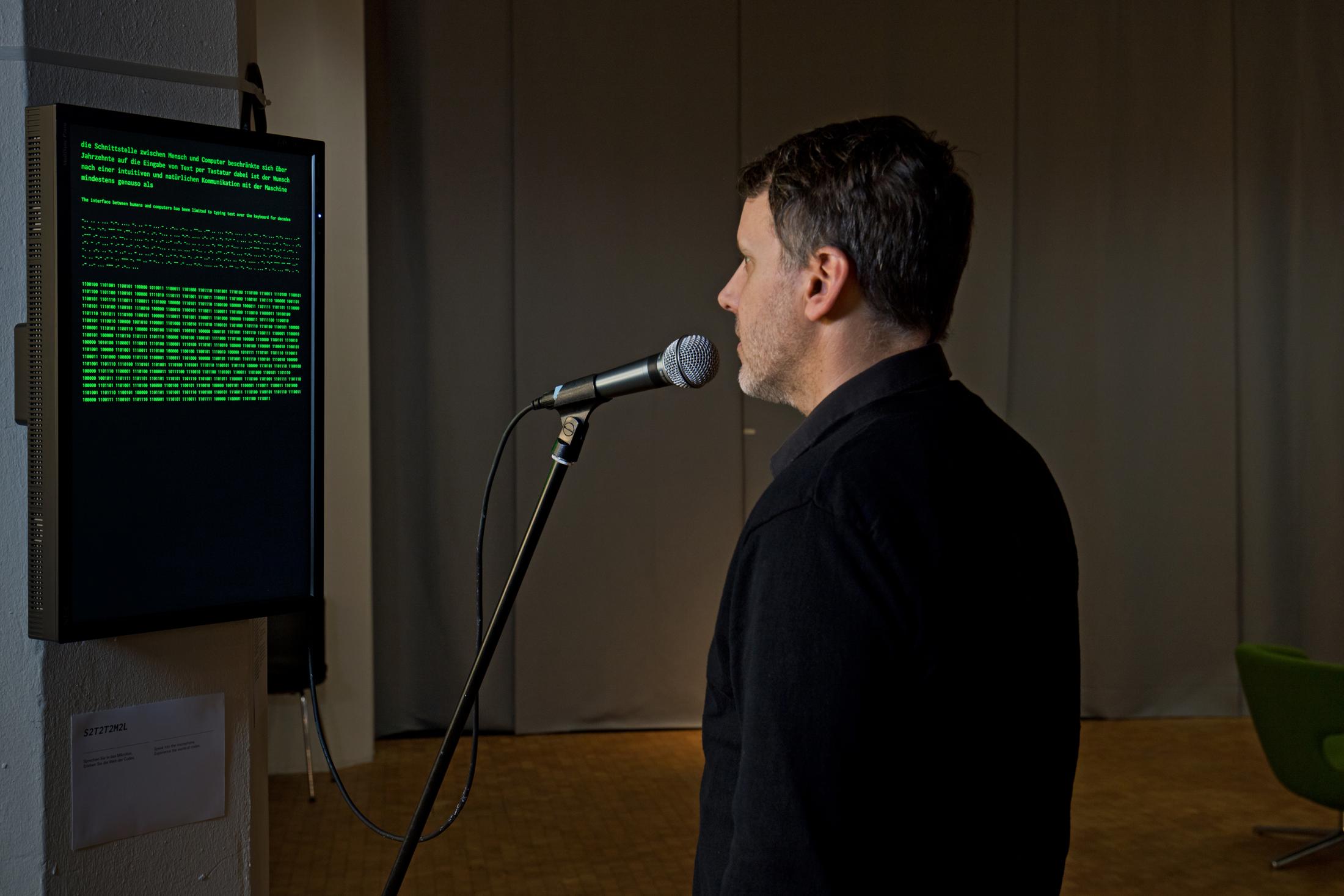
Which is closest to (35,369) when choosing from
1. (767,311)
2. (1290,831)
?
(767,311)

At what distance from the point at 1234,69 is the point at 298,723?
5348 mm

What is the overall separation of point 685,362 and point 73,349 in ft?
2.45

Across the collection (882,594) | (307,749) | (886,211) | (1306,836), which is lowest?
(1306,836)

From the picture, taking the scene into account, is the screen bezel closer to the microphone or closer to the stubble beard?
the microphone

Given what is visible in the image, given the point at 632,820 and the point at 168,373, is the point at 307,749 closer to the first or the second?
the point at 632,820

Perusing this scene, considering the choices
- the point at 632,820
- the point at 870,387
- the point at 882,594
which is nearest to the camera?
the point at 882,594

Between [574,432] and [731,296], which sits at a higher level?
[731,296]

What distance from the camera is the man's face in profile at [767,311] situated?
121 cm

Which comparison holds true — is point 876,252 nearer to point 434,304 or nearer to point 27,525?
point 27,525

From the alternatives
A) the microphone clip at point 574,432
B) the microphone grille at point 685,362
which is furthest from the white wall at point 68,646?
the microphone grille at point 685,362

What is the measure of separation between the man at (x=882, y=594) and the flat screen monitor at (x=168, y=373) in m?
0.73

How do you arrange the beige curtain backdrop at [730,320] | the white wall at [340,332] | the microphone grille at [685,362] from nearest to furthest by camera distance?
the microphone grille at [685,362], the white wall at [340,332], the beige curtain backdrop at [730,320]

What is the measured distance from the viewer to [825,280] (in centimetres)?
118

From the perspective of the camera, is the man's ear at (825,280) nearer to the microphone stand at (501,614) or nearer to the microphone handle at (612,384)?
the microphone handle at (612,384)
